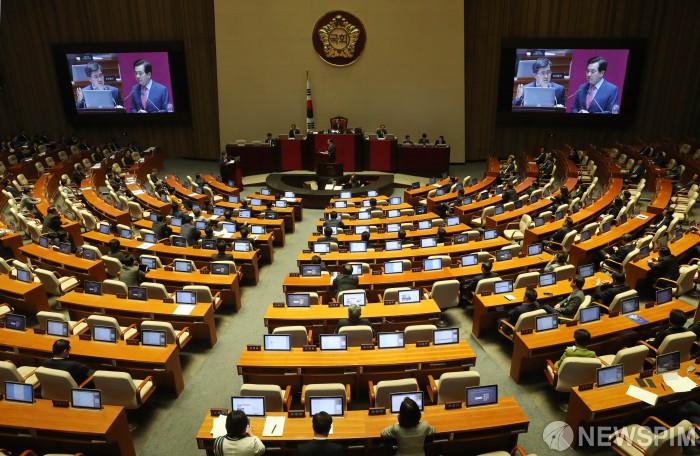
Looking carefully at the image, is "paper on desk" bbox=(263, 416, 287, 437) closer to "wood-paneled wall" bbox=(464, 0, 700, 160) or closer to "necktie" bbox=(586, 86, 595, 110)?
"wood-paneled wall" bbox=(464, 0, 700, 160)

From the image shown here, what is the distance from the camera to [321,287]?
8.63 meters

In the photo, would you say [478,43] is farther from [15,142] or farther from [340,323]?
[15,142]

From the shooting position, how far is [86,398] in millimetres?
5367

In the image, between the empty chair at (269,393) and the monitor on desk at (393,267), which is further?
the monitor on desk at (393,267)

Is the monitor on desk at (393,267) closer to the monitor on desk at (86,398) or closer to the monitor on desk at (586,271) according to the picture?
the monitor on desk at (586,271)

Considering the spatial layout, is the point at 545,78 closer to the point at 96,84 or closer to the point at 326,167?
the point at 326,167

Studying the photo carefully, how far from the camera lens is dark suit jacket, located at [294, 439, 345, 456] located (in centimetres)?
423

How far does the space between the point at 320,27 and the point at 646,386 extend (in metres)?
17.9

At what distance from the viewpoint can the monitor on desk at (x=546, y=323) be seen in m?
6.78

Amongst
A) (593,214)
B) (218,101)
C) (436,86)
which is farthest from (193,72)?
(593,214)

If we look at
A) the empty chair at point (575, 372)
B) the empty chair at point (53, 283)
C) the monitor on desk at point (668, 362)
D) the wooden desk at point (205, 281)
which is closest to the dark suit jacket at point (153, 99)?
the empty chair at point (53, 283)

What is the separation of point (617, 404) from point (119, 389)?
562 cm

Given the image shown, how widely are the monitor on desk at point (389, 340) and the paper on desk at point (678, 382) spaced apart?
3.08 m

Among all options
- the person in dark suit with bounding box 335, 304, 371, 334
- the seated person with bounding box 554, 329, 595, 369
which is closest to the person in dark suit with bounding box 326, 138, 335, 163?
the person in dark suit with bounding box 335, 304, 371, 334
